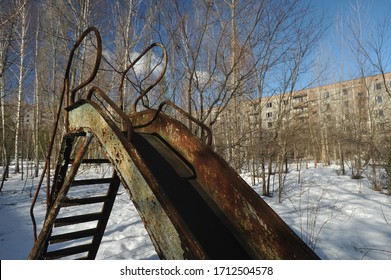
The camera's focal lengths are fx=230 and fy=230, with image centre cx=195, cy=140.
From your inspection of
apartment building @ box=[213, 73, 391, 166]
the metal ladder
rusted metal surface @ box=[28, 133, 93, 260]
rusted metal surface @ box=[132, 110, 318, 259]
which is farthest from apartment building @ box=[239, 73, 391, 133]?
rusted metal surface @ box=[28, 133, 93, 260]

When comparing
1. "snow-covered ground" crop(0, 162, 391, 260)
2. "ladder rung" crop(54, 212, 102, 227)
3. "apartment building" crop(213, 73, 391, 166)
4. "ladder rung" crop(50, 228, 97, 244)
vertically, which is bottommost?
"snow-covered ground" crop(0, 162, 391, 260)

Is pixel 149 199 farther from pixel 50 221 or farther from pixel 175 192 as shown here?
pixel 50 221

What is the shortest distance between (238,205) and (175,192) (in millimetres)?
403

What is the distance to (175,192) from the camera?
1.47 meters

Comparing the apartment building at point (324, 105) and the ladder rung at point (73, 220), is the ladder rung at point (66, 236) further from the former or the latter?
the apartment building at point (324, 105)

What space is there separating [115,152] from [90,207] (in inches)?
208

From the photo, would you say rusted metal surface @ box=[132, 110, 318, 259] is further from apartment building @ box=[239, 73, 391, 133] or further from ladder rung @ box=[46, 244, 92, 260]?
apartment building @ box=[239, 73, 391, 133]

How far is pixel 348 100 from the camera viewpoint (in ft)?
57.5

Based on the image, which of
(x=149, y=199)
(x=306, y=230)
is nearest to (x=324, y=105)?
(x=306, y=230)

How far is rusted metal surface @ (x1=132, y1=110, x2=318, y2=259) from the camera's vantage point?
125cm

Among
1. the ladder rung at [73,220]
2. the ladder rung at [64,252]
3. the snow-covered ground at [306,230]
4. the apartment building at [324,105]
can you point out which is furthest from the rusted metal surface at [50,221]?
the apartment building at [324,105]

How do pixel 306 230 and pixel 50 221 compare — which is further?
pixel 306 230

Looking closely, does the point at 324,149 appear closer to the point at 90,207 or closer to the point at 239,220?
the point at 90,207

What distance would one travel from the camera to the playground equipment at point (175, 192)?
942mm
